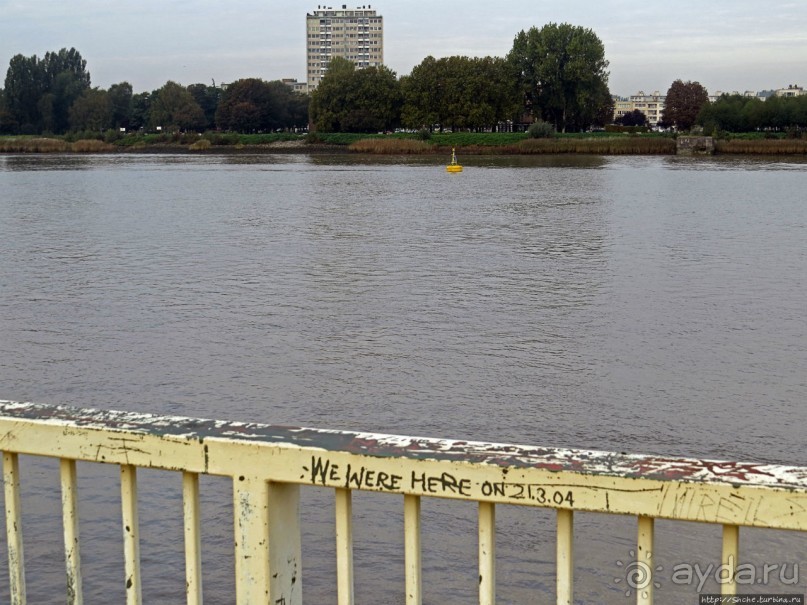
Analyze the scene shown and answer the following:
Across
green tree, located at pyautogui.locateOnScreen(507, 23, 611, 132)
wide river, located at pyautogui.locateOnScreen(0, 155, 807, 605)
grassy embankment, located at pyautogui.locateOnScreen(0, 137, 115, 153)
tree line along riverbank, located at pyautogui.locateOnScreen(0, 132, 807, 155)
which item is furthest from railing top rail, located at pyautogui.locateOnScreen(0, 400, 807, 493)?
grassy embankment, located at pyautogui.locateOnScreen(0, 137, 115, 153)

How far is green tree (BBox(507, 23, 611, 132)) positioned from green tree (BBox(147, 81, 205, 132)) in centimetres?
4924

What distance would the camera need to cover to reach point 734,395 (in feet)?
33.0

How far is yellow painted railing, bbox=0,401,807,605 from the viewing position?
2.50 meters

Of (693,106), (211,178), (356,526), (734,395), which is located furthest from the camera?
(693,106)

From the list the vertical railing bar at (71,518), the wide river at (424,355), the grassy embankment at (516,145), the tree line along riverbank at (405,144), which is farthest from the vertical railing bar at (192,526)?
the grassy embankment at (516,145)

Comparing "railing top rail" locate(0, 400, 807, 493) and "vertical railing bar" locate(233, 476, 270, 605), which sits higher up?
"railing top rail" locate(0, 400, 807, 493)

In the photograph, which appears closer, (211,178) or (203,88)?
(211,178)

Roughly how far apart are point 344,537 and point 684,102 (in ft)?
533

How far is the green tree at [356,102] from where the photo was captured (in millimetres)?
127688

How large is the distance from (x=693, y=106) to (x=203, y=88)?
77.6 metres

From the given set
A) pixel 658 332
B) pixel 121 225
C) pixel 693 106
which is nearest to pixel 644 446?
pixel 658 332

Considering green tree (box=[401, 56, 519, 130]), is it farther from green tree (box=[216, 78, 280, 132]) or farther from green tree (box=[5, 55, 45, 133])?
green tree (box=[5, 55, 45, 133])

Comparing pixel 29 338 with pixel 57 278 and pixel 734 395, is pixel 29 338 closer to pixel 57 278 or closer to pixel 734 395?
pixel 57 278

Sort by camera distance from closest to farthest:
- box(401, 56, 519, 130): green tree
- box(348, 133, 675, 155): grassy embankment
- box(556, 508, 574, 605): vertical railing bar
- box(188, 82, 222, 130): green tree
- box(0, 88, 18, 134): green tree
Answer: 1. box(556, 508, 574, 605): vertical railing bar
2. box(348, 133, 675, 155): grassy embankment
3. box(401, 56, 519, 130): green tree
4. box(0, 88, 18, 134): green tree
5. box(188, 82, 222, 130): green tree
